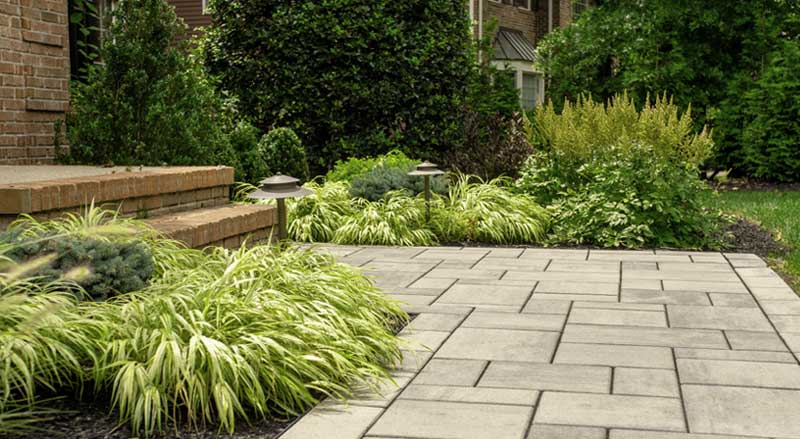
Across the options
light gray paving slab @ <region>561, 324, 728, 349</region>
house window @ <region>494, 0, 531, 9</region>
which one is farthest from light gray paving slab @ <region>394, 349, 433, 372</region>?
house window @ <region>494, 0, 531, 9</region>

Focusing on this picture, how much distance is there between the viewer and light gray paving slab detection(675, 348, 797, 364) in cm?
428

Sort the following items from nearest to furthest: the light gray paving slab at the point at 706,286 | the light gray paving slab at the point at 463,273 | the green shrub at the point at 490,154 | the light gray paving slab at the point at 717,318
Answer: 1. the light gray paving slab at the point at 717,318
2. the light gray paving slab at the point at 706,286
3. the light gray paving slab at the point at 463,273
4. the green shrub at the point at 490,154

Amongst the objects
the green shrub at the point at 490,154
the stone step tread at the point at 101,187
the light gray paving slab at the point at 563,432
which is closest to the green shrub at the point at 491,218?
the green shrub at the point at 490,154

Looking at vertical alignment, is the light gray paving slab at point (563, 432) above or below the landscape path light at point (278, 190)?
below

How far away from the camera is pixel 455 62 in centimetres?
1182

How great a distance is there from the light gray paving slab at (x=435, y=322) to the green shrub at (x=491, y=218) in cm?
336

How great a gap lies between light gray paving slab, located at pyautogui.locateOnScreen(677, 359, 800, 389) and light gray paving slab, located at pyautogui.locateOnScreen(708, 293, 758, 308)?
142cm

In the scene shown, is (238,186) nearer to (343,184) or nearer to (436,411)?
(343,184)

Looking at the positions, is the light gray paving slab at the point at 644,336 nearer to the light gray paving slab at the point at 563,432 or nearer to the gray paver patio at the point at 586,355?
the gray paver patio at the point at 586,355

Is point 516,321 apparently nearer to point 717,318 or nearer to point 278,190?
point 717,318

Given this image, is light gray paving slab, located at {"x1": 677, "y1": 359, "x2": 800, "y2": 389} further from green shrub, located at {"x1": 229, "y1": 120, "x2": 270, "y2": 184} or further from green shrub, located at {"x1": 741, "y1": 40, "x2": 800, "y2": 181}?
green shrub, located at {"x1": 741, "y1": 40, "x2": 800, "y2": 181}

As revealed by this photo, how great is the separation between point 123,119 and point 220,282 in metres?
3.42

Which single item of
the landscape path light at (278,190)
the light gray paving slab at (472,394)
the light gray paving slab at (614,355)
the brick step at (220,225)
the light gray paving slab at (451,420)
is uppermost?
the landscape path light at (278,190)

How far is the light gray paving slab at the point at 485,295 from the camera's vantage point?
5.77m
